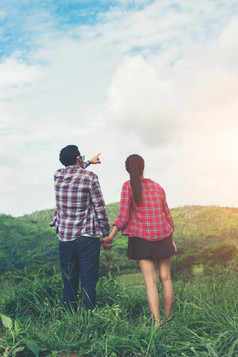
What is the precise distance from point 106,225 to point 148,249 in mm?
538

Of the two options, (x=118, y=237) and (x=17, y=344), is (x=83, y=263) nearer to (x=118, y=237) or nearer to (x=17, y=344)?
(x=17, y=344)

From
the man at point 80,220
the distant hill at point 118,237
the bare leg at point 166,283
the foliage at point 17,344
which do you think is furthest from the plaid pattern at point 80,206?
the distant hill at point 118,237

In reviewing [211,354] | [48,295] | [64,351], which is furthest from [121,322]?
[48,295]

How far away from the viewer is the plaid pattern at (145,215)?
3.70m

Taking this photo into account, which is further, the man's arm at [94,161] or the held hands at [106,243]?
the man's arm at [94,161]

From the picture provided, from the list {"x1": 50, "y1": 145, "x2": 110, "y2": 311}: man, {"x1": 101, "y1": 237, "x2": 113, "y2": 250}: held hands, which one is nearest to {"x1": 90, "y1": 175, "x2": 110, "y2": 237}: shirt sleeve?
{"x1": 50, "y1": 145, "x2": 110, "y2": 311}: man

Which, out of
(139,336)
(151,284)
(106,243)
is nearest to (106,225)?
(106,243)

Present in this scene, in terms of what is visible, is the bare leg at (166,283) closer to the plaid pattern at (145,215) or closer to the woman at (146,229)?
the woman at (146,229)

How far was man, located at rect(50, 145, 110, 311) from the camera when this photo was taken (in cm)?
381

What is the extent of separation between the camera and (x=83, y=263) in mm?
3861

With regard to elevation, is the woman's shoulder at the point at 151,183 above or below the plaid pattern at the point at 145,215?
above

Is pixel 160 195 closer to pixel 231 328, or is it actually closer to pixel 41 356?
pixel 231 328

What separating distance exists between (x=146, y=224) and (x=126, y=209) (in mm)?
260

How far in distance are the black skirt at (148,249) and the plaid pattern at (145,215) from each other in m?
0.06
